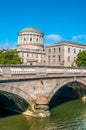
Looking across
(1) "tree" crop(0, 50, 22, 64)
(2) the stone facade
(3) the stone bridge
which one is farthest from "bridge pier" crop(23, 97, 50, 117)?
(2) the stone facade

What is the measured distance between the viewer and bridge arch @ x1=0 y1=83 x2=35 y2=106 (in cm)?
2541

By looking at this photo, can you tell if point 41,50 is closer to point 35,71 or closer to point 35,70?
point 35,70

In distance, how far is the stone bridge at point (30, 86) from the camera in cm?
2616

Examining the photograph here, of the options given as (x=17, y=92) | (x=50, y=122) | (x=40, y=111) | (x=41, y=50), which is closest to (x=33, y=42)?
(x=41, y=50)

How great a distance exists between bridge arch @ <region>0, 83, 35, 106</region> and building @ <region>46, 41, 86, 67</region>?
66174 mm

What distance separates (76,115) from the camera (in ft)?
104

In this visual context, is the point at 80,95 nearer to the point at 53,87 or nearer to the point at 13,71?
the point at 53,87

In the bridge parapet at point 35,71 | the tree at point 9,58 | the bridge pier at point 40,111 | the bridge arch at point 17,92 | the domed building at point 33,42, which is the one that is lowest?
the bridge pier at point 40,111

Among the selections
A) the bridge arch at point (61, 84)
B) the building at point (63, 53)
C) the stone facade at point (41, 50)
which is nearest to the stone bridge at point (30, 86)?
the bridge arch at point (61, 84)

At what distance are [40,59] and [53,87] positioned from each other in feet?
235

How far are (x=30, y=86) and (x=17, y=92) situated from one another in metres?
2.32

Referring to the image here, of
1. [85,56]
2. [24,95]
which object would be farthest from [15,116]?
[85,56]

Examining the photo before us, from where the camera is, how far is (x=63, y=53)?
310ft

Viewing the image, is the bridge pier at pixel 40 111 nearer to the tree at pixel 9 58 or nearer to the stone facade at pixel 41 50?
the tree at pixel 9 58
